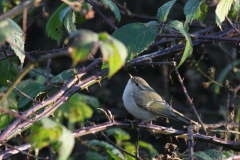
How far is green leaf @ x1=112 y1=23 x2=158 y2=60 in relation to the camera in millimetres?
1891

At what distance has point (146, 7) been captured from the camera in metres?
6.48

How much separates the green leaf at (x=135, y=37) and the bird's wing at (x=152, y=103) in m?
1.67

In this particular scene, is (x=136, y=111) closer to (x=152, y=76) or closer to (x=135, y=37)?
(x=135, y=37)

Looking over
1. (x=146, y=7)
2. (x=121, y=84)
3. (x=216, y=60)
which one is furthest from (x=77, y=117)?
(x=216, y=60)

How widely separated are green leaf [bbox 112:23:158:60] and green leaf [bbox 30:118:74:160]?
0.78 m

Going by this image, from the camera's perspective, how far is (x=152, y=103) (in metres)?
3.78

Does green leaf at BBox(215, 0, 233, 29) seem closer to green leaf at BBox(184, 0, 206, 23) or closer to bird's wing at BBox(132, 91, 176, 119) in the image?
green leaf at BBox(184, 0, 206, 23)

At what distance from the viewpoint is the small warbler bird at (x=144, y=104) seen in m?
3.45

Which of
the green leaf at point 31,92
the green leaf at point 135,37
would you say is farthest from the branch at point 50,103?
the green leaf at point 135,37

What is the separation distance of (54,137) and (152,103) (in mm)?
2547

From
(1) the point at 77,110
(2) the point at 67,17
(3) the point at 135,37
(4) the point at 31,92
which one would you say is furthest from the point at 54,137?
(1) the point at 77,110

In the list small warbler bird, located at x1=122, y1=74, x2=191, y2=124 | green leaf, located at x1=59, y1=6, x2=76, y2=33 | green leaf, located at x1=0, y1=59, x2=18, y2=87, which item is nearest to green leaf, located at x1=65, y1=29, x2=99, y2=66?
green leaf, located at x1=59, y1=6, x2=76, y2=33

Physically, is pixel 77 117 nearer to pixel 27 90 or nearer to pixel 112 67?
pixel 27 90

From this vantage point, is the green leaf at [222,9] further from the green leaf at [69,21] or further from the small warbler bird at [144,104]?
the small warbler bird at [144,104]
